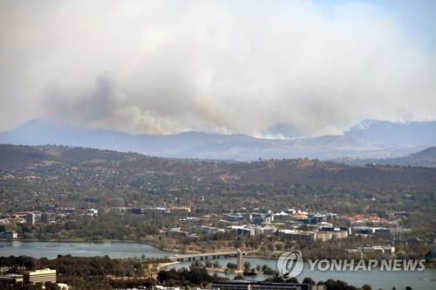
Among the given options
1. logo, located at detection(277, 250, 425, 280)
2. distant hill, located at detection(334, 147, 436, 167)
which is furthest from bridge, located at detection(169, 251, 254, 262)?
distant hill, located at detection(334, 147, 436, 167)

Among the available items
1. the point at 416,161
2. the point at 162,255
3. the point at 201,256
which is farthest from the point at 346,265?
the point at 416,161

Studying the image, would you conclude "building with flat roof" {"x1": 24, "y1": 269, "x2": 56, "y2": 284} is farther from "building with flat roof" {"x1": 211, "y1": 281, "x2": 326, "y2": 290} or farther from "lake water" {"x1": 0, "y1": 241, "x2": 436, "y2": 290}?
"lake water" {"x1": 0, "y1": 241, "x2": 436, "y2": 290}

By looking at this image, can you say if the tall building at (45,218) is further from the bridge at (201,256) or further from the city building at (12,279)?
the city building at (12,279)

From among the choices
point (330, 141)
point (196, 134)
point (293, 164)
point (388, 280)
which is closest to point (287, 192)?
point (293, 164)

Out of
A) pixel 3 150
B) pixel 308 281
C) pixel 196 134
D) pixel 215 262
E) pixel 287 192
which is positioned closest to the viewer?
pixel 308 281

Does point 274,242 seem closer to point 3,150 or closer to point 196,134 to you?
point 3,150

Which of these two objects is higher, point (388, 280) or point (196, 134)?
point (196, 134)

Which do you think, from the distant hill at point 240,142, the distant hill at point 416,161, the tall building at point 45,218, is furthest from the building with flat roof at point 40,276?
the distant hill at point 240,142
